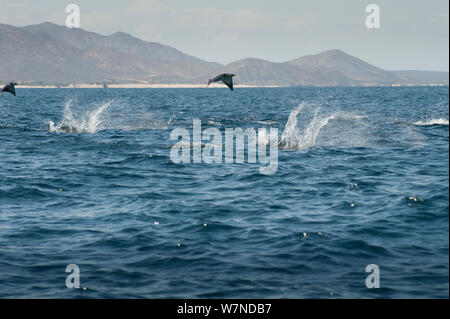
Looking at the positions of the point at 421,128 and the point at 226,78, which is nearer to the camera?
the point at 226,78

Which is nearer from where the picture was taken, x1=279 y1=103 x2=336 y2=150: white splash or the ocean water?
the ocean water

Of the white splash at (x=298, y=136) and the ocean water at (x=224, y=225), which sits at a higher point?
the white splash at (x=298, y=136)

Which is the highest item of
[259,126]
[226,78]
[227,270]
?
[226,78]

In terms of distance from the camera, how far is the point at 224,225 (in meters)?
14.7

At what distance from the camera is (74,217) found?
15461 mm

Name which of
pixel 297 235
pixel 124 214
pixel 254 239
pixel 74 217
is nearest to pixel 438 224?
pixel 297 235

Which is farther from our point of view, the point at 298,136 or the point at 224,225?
the point at 298,136

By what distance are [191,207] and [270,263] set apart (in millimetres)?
5358

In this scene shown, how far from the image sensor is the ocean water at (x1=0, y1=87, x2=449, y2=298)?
35.0 feet

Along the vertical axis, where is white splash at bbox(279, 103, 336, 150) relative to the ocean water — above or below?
above

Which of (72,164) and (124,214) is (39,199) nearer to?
(124,214)

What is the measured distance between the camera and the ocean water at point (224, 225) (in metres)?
10.7

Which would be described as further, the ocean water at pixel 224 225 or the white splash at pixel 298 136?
the white splash at pixel 298 136

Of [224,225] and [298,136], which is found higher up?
[298,136]
